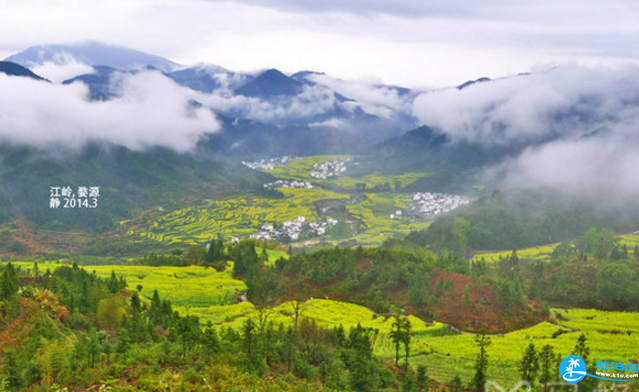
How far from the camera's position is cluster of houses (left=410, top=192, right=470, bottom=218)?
556 feet

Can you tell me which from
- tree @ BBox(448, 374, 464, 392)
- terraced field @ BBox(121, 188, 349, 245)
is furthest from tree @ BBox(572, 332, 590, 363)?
terraced field @ BBox(121, 188, 349, 245)

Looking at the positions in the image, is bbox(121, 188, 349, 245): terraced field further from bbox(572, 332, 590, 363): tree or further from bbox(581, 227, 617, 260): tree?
bbox(572, 332, 590, 363): tree

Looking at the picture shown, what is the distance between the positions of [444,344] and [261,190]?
501 feet

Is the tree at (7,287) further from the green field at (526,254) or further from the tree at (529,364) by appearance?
the green field at (526,254)

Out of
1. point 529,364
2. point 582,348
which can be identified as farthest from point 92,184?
point 582,348

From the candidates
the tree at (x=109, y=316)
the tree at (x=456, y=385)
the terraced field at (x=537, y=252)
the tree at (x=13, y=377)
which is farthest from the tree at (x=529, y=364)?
the terraced field at (x=537, y=252)

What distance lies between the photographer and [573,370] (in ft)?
103

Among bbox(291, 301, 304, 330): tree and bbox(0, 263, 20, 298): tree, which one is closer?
bbox(0, 263, 20, 298): tree

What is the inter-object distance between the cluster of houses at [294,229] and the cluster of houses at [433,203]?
37.4 meters

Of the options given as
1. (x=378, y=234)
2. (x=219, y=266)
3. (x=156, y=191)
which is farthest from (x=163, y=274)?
(x=156, y=191)

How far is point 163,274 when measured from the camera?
77625mm

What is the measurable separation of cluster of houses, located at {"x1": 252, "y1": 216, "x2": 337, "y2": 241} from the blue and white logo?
344 feet

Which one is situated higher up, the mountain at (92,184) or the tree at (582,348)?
the mountain at (92,184)

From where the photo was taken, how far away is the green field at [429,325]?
145ft
